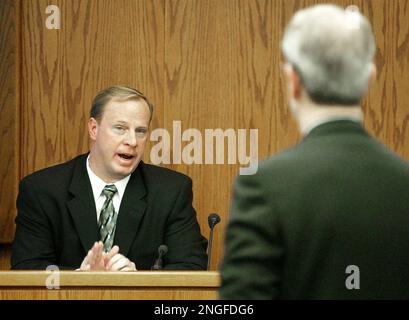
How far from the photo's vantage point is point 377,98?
4547mm

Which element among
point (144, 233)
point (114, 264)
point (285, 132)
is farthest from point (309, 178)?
point (285, 132)

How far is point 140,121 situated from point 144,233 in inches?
19.7

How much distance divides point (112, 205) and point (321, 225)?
2394mm

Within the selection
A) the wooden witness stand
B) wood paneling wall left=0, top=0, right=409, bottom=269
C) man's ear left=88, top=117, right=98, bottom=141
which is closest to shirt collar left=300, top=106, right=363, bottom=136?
the wooden witness stand

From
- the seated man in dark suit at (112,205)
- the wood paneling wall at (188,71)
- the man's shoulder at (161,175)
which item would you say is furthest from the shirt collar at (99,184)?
the wood paneling wall at (188,71)

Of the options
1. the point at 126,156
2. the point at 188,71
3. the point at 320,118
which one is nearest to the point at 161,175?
the point at 126,156

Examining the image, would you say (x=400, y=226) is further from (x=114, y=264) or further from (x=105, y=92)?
(x=105, y=92)

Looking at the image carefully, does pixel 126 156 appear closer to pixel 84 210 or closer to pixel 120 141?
pixel 120 141

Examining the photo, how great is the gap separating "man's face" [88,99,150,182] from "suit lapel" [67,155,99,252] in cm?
10

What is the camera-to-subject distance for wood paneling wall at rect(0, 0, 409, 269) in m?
4.51

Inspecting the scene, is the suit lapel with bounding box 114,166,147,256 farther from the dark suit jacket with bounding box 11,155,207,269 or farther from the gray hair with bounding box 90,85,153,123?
the gray hair with bounding box 90,85,153,123

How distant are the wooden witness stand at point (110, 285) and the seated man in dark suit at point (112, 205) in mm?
661

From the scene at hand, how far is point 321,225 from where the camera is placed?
5.24 feet

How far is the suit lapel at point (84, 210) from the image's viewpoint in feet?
12.4
